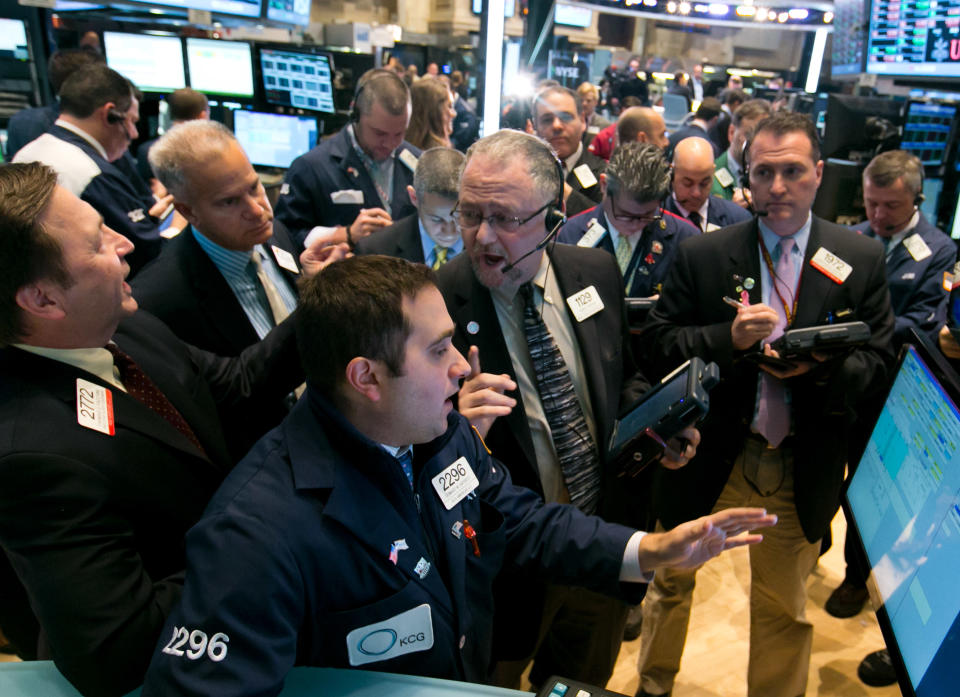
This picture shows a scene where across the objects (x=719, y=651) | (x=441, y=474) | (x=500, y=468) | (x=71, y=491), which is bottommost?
(x=719, y=651)

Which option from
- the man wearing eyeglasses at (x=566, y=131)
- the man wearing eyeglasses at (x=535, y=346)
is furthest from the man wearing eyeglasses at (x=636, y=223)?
the man wearing eyeglasses at (x=566, y=131)

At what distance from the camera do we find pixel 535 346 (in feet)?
5.72

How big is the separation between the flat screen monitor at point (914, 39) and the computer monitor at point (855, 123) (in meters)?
0.61

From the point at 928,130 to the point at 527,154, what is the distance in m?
3.83

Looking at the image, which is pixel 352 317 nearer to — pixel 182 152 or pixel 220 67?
pixel 182 152

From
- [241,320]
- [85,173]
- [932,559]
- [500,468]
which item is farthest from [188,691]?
[85,173]

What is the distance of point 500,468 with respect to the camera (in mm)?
1522

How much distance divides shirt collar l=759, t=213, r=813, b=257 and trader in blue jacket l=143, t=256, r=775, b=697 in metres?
1.08

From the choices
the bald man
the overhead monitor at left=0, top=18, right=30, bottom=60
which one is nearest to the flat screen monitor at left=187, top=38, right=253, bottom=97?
the overhead monitor at left=0, top=18, right=30, bottom=60

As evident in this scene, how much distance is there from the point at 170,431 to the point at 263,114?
16.0ft

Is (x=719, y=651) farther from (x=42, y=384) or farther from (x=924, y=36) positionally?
(x=924, y=36)

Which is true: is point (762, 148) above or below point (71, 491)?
above

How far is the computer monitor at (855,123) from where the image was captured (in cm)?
400

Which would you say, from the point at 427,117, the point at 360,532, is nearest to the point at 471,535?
the point at 360,532
